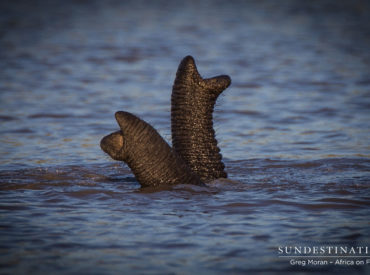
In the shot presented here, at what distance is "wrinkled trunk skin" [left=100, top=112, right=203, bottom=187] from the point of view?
6844mm

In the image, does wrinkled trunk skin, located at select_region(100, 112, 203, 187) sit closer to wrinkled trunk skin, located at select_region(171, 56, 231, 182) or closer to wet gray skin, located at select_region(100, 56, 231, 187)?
wet gray skin, located at select_region(100, 56, 231, 187)

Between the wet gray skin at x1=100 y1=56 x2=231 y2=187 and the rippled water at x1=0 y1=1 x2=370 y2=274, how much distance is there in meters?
0.19

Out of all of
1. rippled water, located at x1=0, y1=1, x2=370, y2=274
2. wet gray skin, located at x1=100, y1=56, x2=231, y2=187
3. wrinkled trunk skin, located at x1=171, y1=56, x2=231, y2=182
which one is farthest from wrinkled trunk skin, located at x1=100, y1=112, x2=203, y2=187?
wrinkled trunk skin, located at x1=171, y1=56, x2=231, y2=182

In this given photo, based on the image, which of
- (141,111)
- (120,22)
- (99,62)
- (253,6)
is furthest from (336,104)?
(253,6)

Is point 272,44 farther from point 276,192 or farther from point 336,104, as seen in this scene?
point 276,192

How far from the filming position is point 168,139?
8.05 meters

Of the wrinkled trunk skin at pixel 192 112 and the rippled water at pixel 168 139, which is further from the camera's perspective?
the wrinkled trunk skin at pixel 192 112

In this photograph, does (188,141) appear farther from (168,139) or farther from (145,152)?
(145,152)

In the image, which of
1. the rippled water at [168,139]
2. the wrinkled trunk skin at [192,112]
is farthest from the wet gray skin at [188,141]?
the rippled water at [168,139]

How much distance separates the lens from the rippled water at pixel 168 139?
5.73 metres

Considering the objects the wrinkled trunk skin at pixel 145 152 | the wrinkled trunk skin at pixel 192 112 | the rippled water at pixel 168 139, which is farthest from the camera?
the wrinkled trunk skin at pixel 192 112

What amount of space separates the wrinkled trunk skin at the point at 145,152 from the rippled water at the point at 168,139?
0.18 meters

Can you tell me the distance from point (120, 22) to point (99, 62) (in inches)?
426

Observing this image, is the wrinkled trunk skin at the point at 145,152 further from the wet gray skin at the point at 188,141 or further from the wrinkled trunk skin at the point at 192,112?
the wrinkled trunk skin at the point at 192,112
